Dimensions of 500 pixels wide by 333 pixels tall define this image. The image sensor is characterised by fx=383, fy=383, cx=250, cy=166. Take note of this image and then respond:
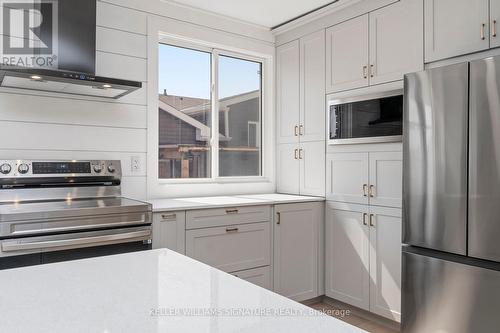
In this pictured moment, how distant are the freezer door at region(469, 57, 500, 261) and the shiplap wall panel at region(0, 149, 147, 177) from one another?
7.09 feet

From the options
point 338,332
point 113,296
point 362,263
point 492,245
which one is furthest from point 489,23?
point 113,296

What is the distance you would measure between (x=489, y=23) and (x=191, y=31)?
6.96ft

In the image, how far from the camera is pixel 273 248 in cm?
291

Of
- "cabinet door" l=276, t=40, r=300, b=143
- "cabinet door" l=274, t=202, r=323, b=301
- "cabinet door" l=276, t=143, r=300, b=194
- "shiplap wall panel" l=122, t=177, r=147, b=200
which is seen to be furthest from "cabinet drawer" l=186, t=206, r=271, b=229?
"cabinet door" l=276, t=40, r=300, b=143

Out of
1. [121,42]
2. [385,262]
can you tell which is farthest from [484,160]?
[121,42]

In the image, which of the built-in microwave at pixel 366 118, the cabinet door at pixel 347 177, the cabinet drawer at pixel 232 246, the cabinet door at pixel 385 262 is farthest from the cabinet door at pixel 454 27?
the cabinet drawer at pixel 232 246

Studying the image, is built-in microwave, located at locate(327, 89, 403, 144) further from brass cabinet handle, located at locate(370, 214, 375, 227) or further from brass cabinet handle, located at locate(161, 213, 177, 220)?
brass cabinet handle, located at locate(161, 213, 177, 220)

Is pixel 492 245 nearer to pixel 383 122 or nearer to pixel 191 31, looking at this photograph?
pixel 383 122

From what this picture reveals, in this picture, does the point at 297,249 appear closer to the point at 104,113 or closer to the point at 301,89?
the point at 301,89

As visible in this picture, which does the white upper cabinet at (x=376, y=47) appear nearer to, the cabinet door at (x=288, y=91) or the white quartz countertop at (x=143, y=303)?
the cabinet door at (x=288, y=91)

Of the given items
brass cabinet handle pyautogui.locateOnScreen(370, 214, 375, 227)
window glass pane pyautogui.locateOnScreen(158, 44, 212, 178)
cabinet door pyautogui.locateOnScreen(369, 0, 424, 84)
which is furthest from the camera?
window glass pane pyautogui.locateOnScreen(158, 44, 212, 178)

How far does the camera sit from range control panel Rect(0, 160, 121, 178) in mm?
2281

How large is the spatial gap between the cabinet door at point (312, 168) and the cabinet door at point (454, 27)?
3.62ft

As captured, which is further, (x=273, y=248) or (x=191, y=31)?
(x=191, y=31)
